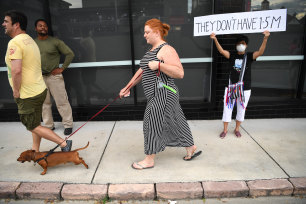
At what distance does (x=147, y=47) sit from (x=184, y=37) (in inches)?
27.4

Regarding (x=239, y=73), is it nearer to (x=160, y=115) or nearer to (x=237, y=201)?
(x=160, y=115)

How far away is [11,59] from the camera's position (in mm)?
2789

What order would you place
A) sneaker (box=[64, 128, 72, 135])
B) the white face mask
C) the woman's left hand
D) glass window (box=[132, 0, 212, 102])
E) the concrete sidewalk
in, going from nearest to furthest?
the woman's left hand → the concrete sidewalk → the white face mask → sneaker (box=[64, 128, 72, 135]) → glass window (box=[132, 0, 212, 102])

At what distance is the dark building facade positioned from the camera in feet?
14.9

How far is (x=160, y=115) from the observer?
118 inches

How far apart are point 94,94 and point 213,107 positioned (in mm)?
2299

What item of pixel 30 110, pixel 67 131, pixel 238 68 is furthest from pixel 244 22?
pixel 67 131

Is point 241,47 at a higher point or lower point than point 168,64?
higher

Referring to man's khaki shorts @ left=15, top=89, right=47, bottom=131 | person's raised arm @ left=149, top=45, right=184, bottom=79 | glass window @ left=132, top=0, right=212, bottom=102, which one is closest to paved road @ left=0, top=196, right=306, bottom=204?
man's khaki shorts @ left=15, top=89, right=47, bottom=131

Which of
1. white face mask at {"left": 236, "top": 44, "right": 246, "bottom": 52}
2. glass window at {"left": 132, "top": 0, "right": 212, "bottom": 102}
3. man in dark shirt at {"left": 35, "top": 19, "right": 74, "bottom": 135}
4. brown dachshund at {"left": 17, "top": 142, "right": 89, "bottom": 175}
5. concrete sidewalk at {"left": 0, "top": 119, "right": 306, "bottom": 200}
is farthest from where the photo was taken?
glass window at {"left": 132, "top": 0, "right": 212, "bottom": 102}

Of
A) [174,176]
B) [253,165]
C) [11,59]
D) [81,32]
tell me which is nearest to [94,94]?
[81,32]

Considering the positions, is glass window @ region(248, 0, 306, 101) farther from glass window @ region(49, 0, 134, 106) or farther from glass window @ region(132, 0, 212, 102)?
glass window @ region(49, 0, 134, 106)

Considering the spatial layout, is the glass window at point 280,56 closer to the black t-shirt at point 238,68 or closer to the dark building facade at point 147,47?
the dark building facade at point 147,47

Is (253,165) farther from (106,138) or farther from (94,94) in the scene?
(94,94)
